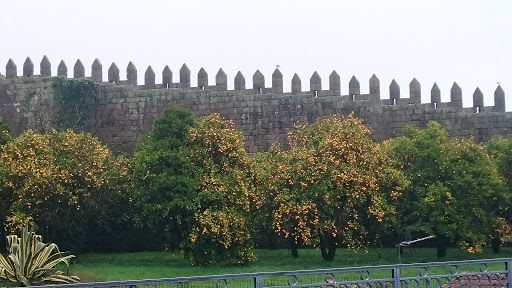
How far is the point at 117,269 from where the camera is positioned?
23484mm

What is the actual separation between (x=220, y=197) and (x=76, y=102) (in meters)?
12.0

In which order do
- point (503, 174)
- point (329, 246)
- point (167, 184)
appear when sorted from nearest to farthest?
point (167, 184), point (329, 246), point (503, 174)

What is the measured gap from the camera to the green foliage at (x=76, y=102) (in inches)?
1369

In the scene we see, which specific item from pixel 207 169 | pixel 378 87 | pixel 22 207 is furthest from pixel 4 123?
pixel 378 87

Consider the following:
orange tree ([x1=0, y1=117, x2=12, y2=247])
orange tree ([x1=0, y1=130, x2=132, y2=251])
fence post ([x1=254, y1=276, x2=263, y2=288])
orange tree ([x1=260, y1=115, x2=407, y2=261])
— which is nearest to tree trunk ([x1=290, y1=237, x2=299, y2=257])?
orange tree ([x1=260, y1=115, x2=407, y2=261])

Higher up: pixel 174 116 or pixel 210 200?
pixel 174 116

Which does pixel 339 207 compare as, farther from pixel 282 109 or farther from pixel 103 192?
pixel 282 109

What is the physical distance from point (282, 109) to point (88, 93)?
7025mm

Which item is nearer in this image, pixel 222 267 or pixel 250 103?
pixel 222 267

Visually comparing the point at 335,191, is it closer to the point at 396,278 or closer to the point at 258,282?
the point at 396,278

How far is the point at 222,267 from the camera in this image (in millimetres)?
23953

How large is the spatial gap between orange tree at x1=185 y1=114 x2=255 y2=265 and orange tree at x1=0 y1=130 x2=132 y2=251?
7.33 feet

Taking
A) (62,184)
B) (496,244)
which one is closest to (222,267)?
(62,184)

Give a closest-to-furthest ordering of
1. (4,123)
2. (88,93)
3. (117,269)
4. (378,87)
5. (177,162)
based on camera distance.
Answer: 1. (117,269)
2. (177,162)
3. (4,123)
4. (378,87)
5. (88,93)
